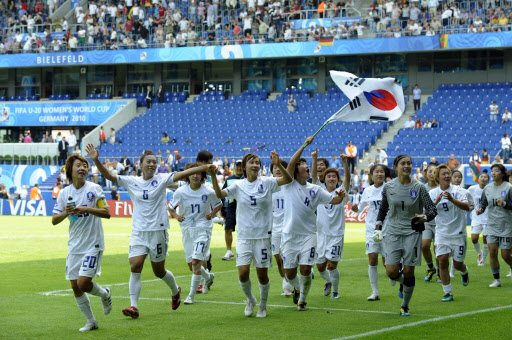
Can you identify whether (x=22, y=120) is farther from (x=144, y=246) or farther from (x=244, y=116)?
(x=144, y=246)

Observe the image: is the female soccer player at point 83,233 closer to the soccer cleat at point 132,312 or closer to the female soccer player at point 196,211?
the soccer cleat at point 132,312

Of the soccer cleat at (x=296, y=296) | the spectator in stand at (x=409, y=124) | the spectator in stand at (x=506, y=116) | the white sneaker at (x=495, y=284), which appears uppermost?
the spectator in stand at (x=506, y=116)

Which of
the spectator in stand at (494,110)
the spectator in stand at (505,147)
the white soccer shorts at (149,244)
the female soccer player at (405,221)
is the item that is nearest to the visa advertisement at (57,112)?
the spectator in stand at (494,110)

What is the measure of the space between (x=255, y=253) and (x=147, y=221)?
1.56 m

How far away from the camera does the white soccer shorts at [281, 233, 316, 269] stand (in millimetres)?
10854

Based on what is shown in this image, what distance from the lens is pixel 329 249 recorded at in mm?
12438

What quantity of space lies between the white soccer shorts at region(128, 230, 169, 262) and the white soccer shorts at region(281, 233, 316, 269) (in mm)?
1745

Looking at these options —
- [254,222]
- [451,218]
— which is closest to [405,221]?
[254,222]

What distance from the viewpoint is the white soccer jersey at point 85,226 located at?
974 cm

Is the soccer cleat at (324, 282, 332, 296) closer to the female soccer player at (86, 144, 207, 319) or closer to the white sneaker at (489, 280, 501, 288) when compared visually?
the female soccer player at (86, 144, 207, 319)

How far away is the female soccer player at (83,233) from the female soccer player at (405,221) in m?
3.72

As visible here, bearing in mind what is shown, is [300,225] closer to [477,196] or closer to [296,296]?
[296,296]

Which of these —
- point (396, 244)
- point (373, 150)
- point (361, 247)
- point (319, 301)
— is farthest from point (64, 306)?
point (373, 150)

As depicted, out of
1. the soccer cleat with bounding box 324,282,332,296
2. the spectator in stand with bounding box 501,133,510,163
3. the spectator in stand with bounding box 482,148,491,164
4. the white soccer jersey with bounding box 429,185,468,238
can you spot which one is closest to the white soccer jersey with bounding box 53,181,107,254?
the soccer cleat with bounding box 324,282,332,296
